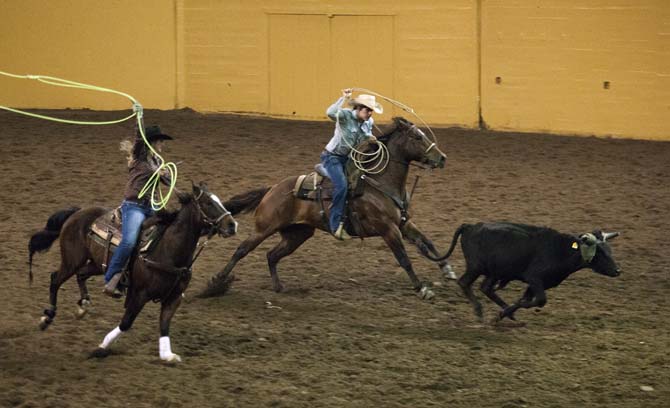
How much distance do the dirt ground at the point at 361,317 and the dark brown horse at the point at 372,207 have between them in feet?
1.36

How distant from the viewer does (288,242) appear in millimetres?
11281

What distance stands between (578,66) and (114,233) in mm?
11482

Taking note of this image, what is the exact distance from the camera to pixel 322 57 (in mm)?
19734

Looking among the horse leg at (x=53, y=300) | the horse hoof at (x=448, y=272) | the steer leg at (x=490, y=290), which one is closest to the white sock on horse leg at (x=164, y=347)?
the horse leg at (x=53, y=300)

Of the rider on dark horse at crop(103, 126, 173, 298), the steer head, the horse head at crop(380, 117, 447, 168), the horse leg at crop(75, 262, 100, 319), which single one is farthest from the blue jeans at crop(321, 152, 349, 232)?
the horse leg at crop(75, 262, 100, 319)

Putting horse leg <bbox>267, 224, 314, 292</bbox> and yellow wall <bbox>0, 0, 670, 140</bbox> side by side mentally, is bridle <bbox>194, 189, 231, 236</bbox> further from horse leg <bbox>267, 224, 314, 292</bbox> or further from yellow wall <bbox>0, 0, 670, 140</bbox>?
yellow wall <bbox>0, 0, 670, 140</bbox>

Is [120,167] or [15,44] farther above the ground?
[15,44]

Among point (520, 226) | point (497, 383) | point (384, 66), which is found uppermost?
point (384, 66)

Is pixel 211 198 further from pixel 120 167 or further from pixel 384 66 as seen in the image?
pixel 384 66

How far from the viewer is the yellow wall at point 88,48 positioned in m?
20.3

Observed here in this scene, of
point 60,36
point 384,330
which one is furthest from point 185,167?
point 384,330

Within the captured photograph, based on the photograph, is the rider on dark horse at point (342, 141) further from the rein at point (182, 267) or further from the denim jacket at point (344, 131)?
the rein at point (182, 267)

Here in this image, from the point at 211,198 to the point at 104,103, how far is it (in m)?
12.6

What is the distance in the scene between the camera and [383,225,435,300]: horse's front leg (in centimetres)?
1038
